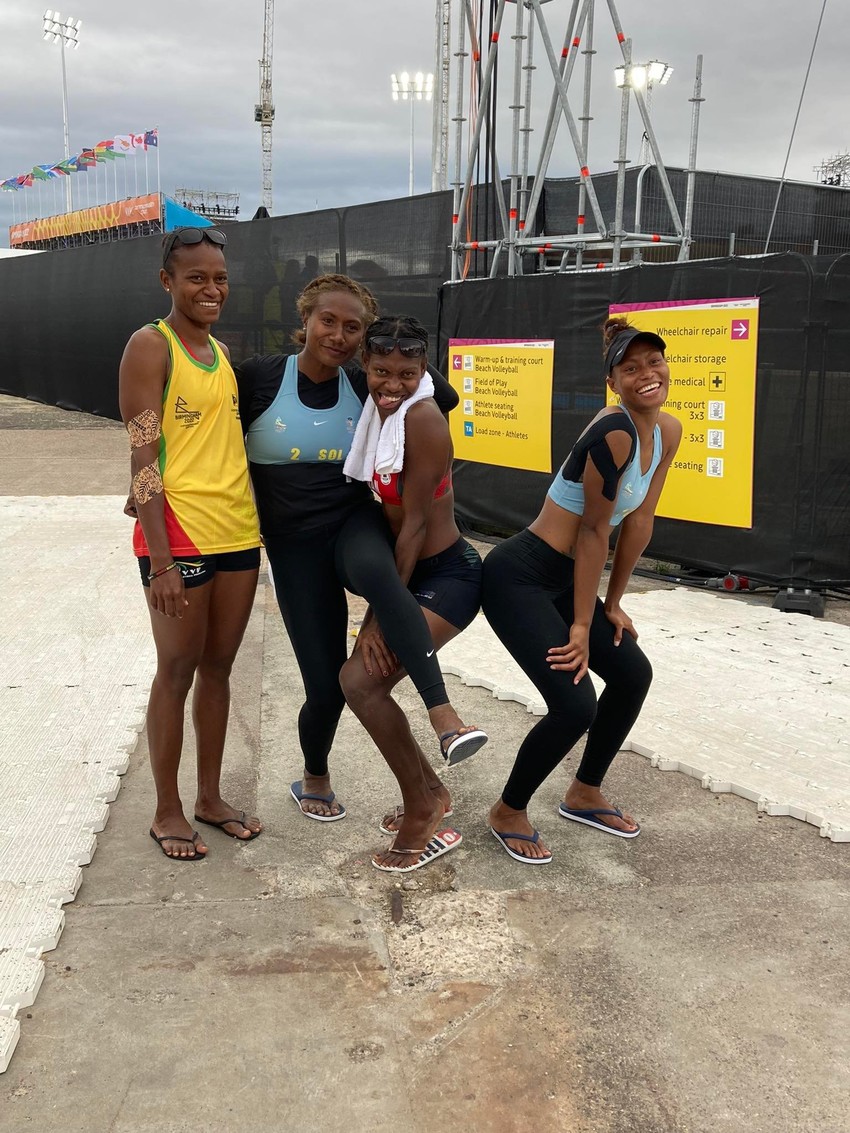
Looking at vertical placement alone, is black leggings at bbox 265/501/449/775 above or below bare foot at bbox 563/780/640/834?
above

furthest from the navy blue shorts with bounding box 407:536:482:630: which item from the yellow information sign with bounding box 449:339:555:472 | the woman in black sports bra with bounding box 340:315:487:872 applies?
the yellow information sign with bounding box 449:339:555:472

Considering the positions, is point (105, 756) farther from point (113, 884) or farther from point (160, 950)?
point (160, 950)

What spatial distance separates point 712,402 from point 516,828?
4.00m

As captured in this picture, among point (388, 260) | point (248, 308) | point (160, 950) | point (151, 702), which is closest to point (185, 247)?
point (151, 702)

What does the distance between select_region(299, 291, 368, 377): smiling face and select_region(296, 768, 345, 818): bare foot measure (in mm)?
1495

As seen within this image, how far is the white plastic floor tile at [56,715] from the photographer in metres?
2.91

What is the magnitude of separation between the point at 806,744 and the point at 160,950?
2718 millimetres

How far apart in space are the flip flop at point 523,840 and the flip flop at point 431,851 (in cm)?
14

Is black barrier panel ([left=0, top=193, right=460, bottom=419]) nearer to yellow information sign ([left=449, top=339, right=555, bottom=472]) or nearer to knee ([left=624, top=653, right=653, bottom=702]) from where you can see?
yellow information sign ([left=449, top=339, right=555, bottom=472])

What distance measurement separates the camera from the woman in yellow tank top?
306 centimetres

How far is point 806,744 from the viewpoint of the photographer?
4.19 metres

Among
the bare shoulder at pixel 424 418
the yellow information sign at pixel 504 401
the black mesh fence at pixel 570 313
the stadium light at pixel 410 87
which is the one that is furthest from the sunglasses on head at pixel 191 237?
the stadium light at pixel 410 87

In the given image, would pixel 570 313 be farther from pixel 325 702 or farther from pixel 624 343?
pixel 325 702

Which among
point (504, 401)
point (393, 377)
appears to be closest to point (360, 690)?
point (393, 377)
